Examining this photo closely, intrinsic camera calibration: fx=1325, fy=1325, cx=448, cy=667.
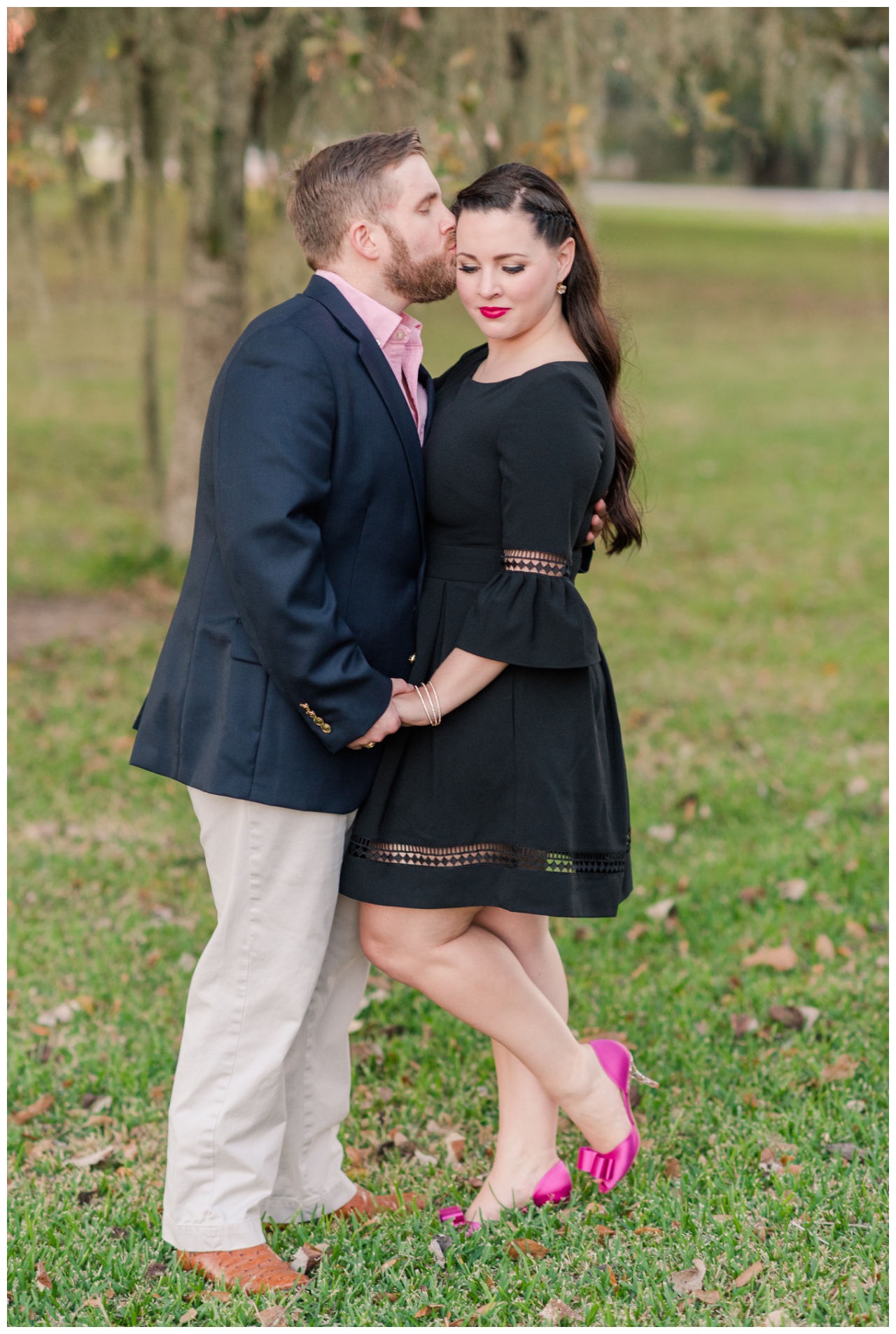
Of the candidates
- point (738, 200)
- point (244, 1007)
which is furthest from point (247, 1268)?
point (738, 200)

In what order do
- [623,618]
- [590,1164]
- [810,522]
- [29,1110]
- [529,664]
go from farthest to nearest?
[810,522]
[623,618]
[29,1110]
[590,1164]
[529,664]

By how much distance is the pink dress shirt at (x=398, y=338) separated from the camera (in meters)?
2.52

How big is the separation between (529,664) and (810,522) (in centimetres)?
770

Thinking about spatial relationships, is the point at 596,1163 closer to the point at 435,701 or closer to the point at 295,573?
the point at 435,701

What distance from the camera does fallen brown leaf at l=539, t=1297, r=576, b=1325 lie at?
252 centimetres

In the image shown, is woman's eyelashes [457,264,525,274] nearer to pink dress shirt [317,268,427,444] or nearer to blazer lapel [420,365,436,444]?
pink dress shirt [317,268,427,444]

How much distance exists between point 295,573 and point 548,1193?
4.89ft

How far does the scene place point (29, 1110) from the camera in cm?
329

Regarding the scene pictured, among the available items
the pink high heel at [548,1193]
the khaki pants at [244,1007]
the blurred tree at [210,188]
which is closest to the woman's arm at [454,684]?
the khaki pants at [244,1007]

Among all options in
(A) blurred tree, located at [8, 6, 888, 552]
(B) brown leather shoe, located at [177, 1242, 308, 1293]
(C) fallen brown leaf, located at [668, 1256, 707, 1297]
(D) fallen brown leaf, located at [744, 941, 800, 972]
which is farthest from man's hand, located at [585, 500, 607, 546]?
(A) blurred tree, located at [8, 6, 888, 552]

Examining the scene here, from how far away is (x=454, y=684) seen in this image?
2.50m

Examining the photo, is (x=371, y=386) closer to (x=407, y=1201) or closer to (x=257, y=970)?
(x=257, y=970)

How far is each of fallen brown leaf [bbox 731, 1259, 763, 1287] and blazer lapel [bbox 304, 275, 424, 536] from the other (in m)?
1.63

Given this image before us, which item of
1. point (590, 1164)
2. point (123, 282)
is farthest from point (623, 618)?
point (590, 1164)
